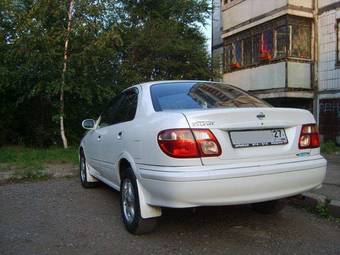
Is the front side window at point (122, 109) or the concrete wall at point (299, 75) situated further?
the concrete wall at point (299, 75)

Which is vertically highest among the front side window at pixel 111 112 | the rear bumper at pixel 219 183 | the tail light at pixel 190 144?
the front side window at pixel 111 112

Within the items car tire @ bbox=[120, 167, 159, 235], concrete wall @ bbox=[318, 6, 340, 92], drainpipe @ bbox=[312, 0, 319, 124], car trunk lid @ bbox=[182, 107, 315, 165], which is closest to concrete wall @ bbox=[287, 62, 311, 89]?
drainpipe @ bbox=[312, 0, 319, 124]

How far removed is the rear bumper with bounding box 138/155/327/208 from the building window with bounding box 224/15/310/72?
11297 mm

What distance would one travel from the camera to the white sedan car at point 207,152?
13.0ft

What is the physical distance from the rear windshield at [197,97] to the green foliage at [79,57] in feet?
22.3

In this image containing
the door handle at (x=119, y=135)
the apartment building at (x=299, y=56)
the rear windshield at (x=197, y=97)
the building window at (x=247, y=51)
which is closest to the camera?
the rear windshield at (x=197, y=97)

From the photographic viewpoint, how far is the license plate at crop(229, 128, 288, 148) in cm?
412

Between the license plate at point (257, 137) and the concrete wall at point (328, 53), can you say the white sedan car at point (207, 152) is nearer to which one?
the license plate at point (257, 137)

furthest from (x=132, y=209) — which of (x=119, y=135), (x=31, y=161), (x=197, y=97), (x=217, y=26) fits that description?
(x=217, y=26)

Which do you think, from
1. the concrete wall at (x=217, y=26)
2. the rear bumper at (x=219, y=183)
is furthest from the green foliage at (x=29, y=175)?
the concrete wall at (x=217, y=26)

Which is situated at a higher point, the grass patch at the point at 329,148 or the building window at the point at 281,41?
the building window at the point at 281,41

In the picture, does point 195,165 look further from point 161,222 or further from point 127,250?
point 161,222

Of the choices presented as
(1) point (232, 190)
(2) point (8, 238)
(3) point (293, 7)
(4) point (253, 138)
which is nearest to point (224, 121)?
(4) point (253, 138)

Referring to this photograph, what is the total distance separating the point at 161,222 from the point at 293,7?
38.2 ft
